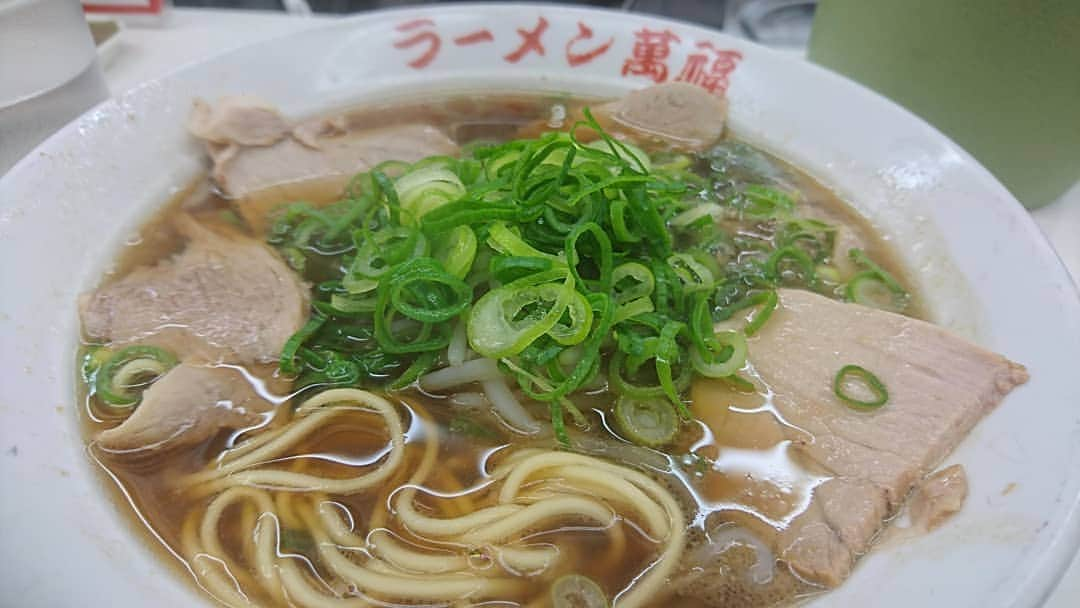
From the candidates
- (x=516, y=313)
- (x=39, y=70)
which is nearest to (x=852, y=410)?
(x=516, y=313)

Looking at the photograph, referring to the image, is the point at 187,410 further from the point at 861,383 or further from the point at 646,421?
the point at 861,383

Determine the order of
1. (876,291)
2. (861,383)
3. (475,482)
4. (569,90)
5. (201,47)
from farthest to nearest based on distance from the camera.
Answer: (201,47)
(569,90)
(876,291)
(861,383)
(475,482)

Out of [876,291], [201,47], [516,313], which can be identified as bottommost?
[201,47]

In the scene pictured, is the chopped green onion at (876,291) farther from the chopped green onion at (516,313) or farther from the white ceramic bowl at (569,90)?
the chopped green onion at (516,313)

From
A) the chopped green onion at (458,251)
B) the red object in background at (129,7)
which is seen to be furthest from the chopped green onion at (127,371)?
the red object in background at (129,7)

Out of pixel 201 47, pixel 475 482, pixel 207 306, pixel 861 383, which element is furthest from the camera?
pixel 201 47

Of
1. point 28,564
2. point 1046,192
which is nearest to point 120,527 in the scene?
point 28,564
